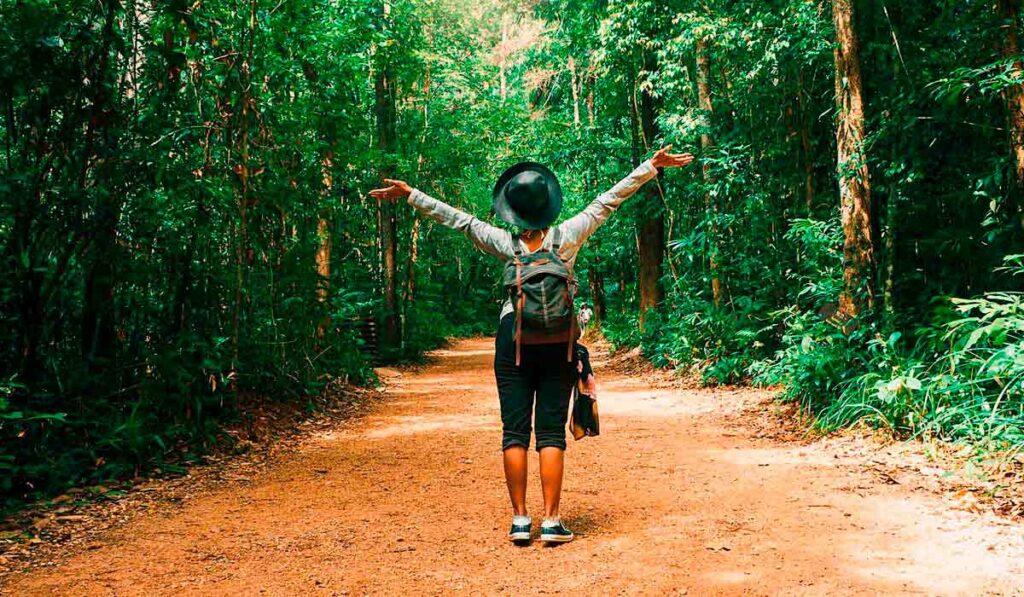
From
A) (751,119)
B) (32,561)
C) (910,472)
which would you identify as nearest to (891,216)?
(910,472)

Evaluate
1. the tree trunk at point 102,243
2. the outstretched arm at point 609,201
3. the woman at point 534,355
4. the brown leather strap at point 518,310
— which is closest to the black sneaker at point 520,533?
the woman at point 534,355

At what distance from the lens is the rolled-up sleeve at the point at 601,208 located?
14.5ft

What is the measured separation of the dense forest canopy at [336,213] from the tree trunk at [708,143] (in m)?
0.06

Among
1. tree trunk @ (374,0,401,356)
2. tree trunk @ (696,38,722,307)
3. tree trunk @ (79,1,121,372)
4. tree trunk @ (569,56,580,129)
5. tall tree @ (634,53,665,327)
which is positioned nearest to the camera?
tree trunk @ (79,1,121,372)

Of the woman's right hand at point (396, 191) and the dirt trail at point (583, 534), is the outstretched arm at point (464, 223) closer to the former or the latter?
the woman's right hand at point (396, 191)

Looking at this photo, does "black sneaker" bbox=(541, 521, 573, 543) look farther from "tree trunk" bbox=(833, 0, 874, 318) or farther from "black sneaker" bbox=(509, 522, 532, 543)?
"tree trunk" bbox=(833, 0, 874, 318)

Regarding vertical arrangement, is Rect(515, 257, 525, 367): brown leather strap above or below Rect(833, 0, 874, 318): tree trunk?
below

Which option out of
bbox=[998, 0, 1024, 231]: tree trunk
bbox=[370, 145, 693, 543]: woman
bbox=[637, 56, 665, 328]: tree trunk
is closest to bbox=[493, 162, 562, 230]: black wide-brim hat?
bbox=[370, 145, 693, 543]: woman

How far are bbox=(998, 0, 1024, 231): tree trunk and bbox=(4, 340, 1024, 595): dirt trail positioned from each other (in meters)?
2.64

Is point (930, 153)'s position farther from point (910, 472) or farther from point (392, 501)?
point (392, 501)

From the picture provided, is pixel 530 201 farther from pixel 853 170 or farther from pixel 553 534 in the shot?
pixel 853 170

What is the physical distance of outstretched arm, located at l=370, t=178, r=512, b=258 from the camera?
14.4 ft

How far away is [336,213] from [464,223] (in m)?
7.40

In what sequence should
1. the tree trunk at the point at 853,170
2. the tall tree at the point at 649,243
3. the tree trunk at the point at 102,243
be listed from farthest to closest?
the tall tree at the point at 649,243
the tree trunk at the point at 853,170
the tree trunk at the point at 102,243
